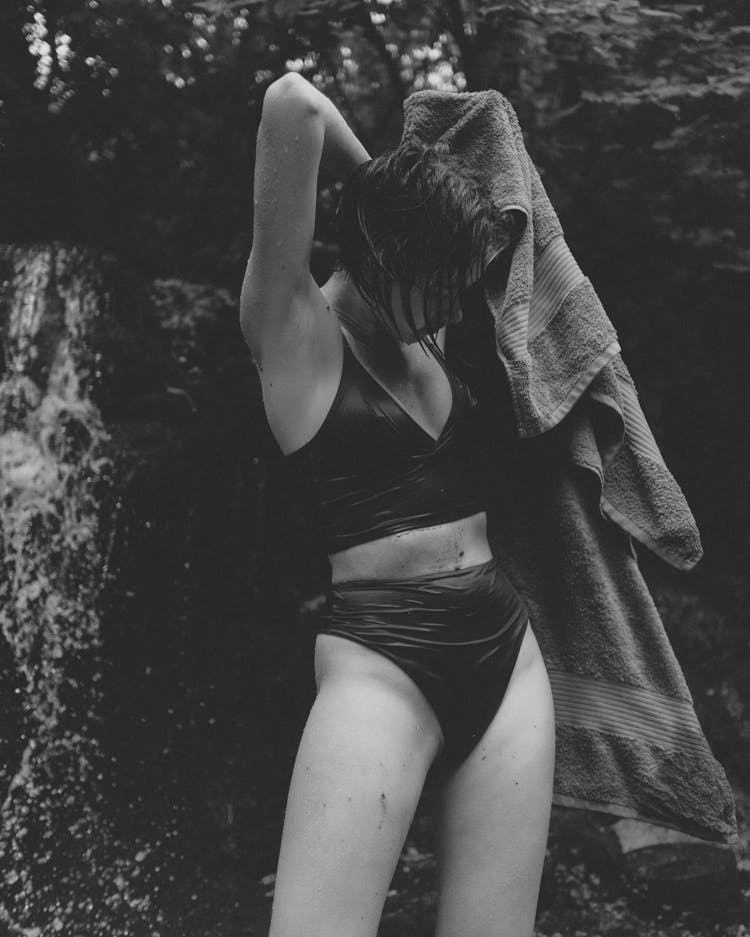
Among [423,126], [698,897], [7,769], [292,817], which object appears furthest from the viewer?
[7,769]

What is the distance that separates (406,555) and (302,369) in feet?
1.07

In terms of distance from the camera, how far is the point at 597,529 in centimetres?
175

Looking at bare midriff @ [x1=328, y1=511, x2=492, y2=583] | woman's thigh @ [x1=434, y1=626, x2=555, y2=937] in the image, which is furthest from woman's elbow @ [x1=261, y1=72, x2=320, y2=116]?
woman's thigh @ [x1=434, y1=626, x2=555, y2=937]

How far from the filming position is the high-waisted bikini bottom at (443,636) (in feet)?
4.54

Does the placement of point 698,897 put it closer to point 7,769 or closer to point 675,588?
point 675,588

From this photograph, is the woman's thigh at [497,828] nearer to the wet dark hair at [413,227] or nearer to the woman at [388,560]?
the woman at [388,560]

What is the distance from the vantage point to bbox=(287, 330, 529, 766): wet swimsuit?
138 cm

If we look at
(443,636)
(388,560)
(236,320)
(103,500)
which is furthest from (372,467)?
(103,500)

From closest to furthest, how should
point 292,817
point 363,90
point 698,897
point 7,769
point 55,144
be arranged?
point 292,817 → point 698,897 → point 7,769 → point 363,90 → point 55,144

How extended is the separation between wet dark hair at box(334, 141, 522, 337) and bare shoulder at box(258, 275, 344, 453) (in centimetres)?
10

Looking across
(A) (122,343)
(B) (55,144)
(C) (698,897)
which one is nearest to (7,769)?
(A) (122,343)

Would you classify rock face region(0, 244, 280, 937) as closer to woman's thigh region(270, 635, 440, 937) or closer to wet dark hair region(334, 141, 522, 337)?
wet dark hair region(334, 141, 522, 337)

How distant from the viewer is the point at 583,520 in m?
1.74

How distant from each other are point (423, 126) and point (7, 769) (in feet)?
8.55
